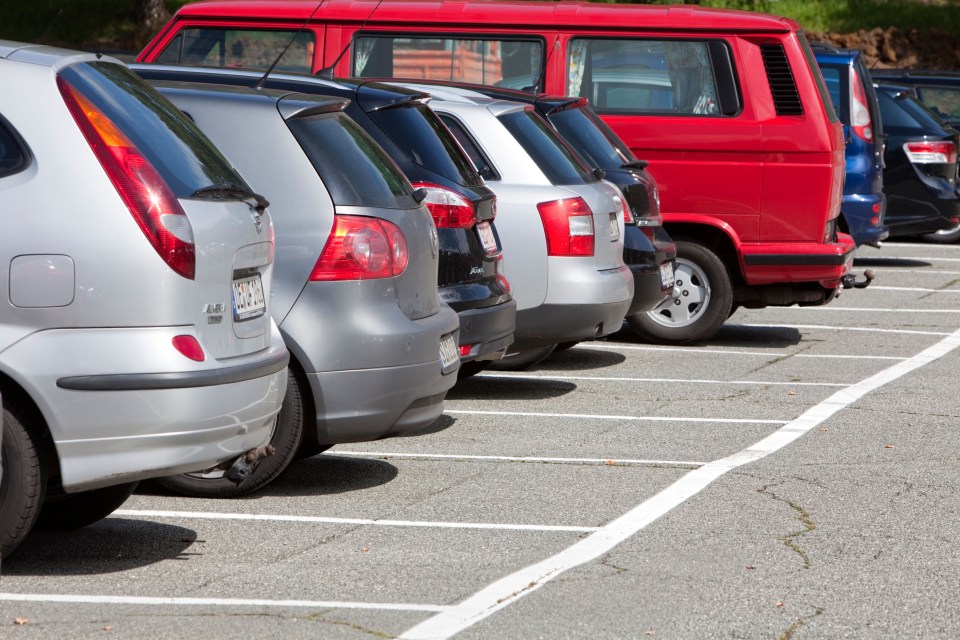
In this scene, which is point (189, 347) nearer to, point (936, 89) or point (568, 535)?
point (568, 535)

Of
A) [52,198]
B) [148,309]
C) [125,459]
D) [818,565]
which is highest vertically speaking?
[52,198]

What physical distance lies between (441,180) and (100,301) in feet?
9.87

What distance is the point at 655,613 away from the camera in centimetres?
507

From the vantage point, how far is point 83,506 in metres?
6.05

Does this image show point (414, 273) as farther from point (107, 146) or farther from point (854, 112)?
point (854, 112)

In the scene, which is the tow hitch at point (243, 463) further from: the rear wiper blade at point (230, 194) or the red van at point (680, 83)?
the red van at point (680, 83)

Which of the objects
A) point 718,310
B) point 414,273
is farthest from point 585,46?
point 414,273

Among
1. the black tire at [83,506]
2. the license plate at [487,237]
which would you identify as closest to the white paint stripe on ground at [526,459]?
the license plate at [487,237]

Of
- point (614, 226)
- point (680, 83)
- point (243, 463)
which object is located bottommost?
point (243, 463)

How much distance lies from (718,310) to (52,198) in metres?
7.53

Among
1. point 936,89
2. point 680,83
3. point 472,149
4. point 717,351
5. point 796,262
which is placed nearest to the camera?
point 472,149

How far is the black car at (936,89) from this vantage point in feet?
69.5

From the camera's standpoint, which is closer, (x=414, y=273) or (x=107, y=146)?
(x=107, y=146)

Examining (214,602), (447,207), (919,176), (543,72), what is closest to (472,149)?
(447,207)
